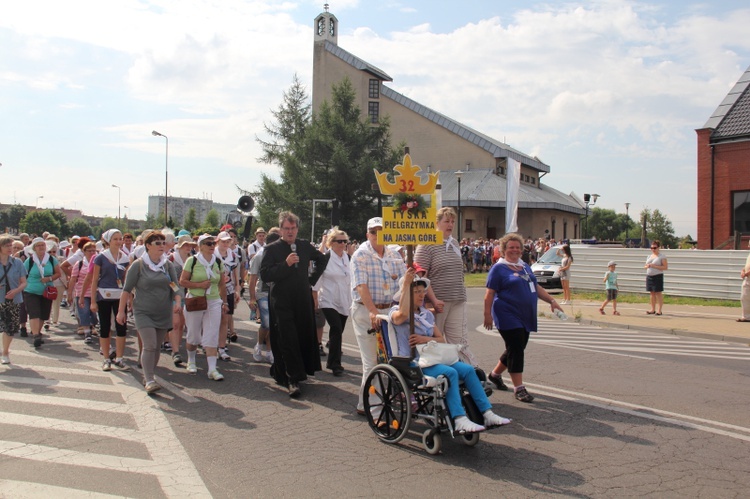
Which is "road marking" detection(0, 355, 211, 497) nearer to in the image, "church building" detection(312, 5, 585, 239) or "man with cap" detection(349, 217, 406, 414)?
"man with cap" detection(349, 217, 406, 414)

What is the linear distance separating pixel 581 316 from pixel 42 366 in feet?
39.1

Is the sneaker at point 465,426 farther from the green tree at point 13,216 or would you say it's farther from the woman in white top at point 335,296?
the green tree at point 13,216

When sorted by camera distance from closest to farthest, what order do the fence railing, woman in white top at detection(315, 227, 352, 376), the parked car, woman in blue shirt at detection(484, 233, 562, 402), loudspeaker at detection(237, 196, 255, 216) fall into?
woman in blue shirt at detection(484, 233, 562, 402) < woman in white top at detection(315, 227, 352, 376) < loudspeaker at detection(237, 196, 255, 216) < the fence railing < the parked car

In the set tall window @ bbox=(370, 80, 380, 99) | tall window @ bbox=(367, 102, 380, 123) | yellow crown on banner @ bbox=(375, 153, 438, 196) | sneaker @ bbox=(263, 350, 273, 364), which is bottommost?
sneaker @ bbox=(263, 350, 273, 364)

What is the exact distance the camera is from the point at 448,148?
57000 mm

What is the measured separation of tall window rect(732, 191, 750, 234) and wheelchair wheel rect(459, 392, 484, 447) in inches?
1089

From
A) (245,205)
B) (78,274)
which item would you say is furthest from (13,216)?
(78,274)

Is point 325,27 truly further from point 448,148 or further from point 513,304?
point 513,304

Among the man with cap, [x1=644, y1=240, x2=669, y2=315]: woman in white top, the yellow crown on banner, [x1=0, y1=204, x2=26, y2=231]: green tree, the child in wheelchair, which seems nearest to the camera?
the child in wheelchair

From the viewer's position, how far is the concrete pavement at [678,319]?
42.8 feet

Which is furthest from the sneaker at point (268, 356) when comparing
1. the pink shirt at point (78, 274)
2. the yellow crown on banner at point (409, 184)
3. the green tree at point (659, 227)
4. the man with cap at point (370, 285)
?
the green tree at point (659, 227)

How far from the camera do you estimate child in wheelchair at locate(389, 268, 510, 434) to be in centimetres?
507

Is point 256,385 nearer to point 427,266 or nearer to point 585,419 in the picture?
point 427,266

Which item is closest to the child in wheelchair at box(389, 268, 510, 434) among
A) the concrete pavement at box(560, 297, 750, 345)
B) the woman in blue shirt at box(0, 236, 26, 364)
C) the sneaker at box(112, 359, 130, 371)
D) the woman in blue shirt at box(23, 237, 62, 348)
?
the sneaker at box(112, 359, 130, 371)
